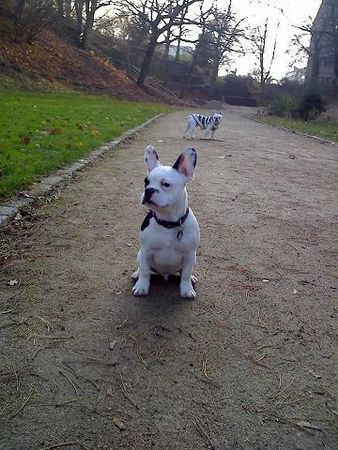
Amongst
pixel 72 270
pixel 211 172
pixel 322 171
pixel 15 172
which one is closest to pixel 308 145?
pixel 322 171

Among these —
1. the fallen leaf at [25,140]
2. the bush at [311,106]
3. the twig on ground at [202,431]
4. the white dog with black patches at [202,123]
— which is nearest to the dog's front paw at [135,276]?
the twig on ground at [202,431]

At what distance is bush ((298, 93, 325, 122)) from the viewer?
27.8m

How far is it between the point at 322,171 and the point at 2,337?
8.14 metres

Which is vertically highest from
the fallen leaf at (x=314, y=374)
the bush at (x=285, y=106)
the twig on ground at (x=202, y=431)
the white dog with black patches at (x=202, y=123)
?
the bush at (x=285, y=106)

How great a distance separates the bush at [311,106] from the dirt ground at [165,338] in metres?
24.4

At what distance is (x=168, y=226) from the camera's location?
3070 millimetres

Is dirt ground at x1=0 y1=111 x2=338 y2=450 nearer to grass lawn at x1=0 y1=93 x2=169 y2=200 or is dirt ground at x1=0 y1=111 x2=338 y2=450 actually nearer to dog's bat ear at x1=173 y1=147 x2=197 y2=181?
dog's bat ear at x1=173 y1=147 x2=197 y2=181

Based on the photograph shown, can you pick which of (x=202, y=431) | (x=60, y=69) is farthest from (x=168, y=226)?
(x=60, y=69)

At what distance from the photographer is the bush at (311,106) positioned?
27.8 m

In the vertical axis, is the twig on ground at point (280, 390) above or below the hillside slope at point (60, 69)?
below

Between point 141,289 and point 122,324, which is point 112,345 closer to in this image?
point 122,324

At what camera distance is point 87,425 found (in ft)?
6.67

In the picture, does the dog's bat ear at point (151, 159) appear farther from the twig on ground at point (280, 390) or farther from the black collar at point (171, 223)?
the twig on ground at point (280, 390)

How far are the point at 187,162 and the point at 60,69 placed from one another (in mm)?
26843
